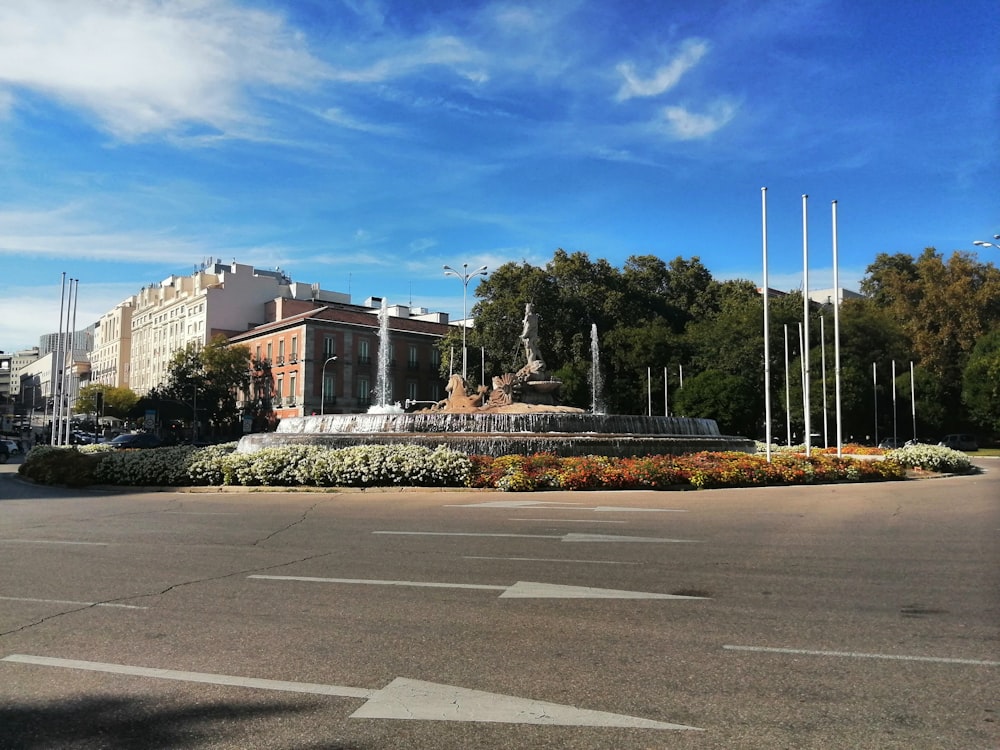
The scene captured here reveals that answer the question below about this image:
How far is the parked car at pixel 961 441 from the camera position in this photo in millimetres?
58531

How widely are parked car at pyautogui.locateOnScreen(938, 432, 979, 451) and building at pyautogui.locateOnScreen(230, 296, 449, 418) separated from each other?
143 feet

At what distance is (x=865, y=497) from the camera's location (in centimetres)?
1777

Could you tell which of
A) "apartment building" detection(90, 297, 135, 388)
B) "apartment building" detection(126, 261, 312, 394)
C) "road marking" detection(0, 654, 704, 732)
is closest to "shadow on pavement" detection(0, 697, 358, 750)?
"road marking" detection(0, 654, 704, 732)

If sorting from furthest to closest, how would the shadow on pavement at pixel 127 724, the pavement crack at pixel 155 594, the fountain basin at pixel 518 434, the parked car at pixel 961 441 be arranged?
the parked car at pixel 961 441
the fountain basin at pixel 518 434
the pavement crack at pixel 155 594
the shadow on pavement at pixel 127 724

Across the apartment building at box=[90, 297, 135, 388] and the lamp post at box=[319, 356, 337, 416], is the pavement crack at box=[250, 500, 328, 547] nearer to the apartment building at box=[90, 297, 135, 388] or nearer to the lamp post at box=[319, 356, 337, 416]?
the lamp post at box=[319, 356, 337, 416]

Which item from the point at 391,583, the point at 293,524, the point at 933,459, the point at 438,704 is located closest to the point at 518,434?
the point at 293,524

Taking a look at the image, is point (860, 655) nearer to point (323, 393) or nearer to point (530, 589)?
point (530, 589)

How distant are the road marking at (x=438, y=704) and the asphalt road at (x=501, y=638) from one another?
2 centimetres

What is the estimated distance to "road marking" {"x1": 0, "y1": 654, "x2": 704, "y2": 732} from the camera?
13.8 feet

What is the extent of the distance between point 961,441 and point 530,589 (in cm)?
6298

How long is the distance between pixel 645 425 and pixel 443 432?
6453mm

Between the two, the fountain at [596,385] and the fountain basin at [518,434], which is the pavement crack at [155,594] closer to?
the fountain basin at [518,434]

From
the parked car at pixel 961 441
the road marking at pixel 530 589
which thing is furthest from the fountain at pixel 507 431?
the parked car at pixel 961 441

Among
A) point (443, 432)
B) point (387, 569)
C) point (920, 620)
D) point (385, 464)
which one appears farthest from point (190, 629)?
point (443, 432)
